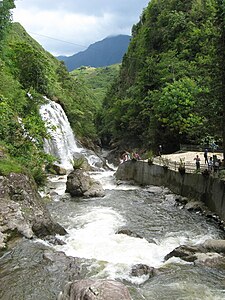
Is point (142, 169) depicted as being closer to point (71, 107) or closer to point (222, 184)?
point (222, 184)

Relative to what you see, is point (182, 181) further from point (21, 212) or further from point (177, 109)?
point (21, 212)

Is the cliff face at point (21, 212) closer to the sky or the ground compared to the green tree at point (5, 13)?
closer to the ground

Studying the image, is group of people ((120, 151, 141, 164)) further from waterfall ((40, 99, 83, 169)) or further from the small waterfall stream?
the small waterfall stream

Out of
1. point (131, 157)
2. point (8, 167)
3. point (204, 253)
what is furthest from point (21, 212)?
point (131, 157)

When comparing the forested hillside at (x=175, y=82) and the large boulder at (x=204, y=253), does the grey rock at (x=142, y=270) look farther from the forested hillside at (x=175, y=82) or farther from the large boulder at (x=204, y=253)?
the forested hillside at (x=175, y=82)

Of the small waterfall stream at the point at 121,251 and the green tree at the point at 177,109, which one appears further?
the green tree at the point at 177,109

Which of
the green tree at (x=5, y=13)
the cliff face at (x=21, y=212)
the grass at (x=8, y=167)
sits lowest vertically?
the cliff face at (x=21, y=212)

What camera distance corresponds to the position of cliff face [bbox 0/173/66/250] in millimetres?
12062

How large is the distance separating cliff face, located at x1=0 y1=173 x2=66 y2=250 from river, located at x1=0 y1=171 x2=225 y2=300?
1.60 feet

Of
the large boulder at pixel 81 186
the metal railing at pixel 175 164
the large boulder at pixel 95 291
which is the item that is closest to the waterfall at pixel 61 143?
the large boulder at pixel 81 186

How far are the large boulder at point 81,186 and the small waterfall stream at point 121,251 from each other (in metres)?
1.00

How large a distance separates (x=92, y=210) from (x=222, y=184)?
760cm

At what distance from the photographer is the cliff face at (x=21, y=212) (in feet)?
39.6

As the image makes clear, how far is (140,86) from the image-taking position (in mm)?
46906
